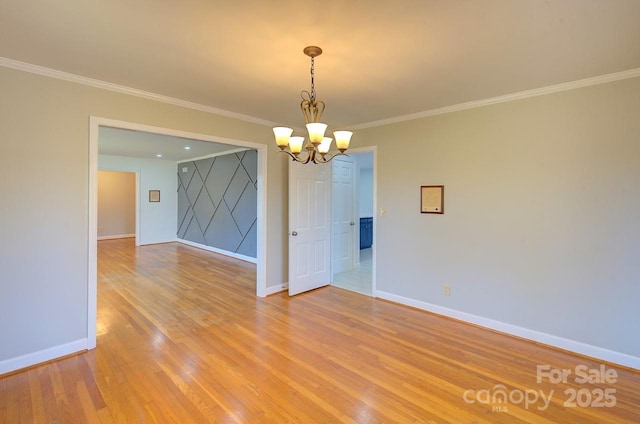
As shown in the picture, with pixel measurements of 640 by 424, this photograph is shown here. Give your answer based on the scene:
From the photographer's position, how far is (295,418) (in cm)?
196

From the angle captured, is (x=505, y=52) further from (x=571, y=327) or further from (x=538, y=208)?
(x=571, y=327)

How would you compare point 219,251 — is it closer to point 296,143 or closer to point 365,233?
point 365,233

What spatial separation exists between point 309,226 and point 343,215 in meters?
1.30

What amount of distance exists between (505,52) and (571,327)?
2.58 metres

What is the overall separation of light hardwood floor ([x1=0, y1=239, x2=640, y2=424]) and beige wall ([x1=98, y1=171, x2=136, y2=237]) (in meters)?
6.98

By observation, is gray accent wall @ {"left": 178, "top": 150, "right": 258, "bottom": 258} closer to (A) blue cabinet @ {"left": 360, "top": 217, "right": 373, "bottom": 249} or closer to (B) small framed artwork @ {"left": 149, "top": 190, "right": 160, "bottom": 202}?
(B) small framed artwork @ {"left": 149, "top": 190, "right": 160, "bottom": 202}

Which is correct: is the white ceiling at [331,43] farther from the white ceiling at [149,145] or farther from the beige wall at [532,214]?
the white ceiling at [149,145]

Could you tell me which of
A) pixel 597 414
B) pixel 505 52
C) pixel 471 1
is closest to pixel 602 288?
pixel 597 414

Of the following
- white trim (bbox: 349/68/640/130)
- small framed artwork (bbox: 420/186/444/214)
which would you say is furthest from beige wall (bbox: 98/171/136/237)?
small framed artwork (bbox: 420/186/444/214)

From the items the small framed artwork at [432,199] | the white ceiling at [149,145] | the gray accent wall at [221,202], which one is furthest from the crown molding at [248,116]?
the gray accent wall at [221,202]

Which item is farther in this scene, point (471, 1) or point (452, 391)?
point (452, 391)

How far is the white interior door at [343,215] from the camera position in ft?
18.2

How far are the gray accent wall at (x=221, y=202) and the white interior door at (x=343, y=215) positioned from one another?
1951mm

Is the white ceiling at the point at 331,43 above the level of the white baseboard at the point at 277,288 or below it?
above
